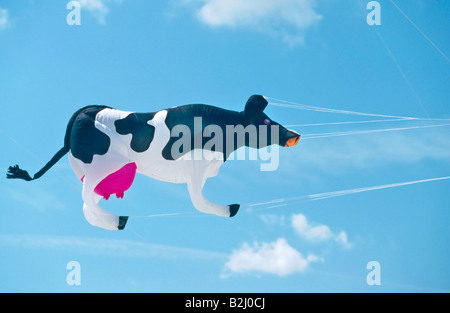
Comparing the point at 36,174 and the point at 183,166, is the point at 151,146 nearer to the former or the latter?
the point at 183,166

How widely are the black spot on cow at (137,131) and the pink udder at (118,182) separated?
0.75ft

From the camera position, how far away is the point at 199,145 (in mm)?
7117

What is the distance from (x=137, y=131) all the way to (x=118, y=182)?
0.56 meters

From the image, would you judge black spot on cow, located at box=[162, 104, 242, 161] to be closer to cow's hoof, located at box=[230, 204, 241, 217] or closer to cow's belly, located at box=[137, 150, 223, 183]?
cow's belly, located at box=[137, 150, 223, 183]

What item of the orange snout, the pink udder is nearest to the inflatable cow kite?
the pink udder

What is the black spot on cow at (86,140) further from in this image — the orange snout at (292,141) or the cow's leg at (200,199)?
the orange snout at (292,141)

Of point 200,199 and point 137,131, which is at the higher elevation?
point 137,131

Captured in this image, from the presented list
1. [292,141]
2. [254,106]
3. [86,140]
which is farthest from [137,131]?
[292,141]

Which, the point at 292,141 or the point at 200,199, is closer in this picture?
the point at 200,199

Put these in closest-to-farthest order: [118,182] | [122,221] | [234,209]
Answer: [122,221], [118,182], [234,209]

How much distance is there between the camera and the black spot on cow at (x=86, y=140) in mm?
7031

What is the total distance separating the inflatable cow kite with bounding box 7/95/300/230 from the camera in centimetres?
704

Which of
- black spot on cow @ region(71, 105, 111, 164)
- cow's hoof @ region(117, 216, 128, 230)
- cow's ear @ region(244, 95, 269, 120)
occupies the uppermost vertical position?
cow's ear @ region(244, 95, 269, 120)

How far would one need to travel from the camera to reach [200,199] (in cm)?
714
